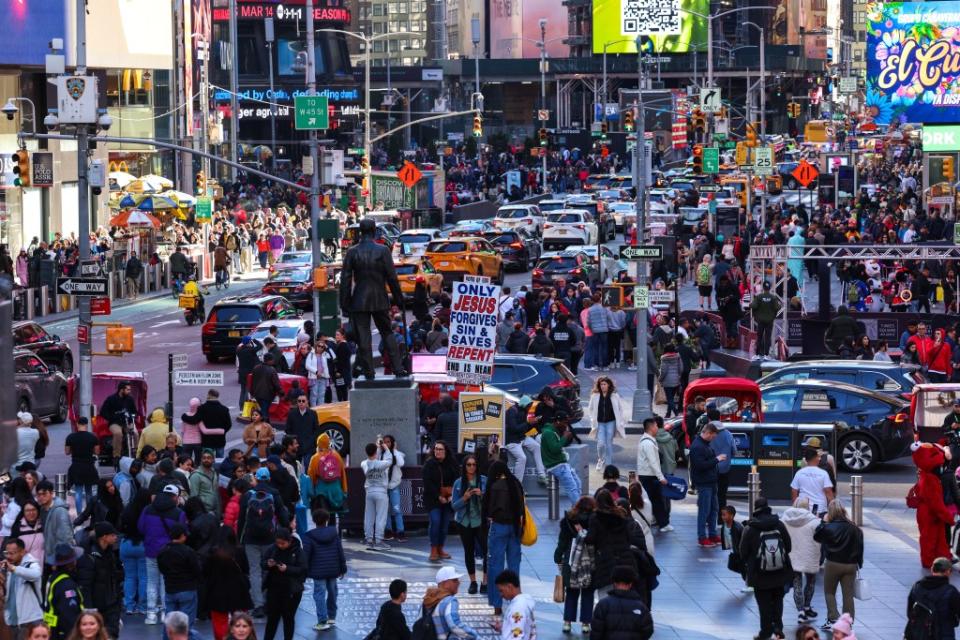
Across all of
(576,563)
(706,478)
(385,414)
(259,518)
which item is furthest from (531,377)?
(576,563)

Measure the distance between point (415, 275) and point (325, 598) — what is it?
29658 mm

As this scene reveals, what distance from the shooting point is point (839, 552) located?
1738 centimetres

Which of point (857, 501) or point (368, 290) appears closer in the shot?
point (857, 501)

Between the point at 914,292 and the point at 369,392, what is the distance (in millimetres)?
22984

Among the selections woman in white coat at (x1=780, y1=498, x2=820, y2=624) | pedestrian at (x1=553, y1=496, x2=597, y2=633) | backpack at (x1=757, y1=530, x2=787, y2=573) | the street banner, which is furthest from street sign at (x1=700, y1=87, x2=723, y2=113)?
backpack at (x1=757, y1=530, x2=787, y2=573)

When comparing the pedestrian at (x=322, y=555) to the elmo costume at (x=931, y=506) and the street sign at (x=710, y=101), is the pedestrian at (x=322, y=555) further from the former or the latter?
the street sign at (x=710, y=101)

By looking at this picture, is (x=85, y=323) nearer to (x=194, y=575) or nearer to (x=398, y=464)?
(x=398, y=464)

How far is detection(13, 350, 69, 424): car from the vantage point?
30.1 meters

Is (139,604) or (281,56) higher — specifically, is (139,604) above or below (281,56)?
below

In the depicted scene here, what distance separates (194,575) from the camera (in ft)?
53.8

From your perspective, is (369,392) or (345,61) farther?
(345,61)

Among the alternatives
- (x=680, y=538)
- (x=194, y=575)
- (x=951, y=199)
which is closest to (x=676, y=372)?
(x=680, y=538)

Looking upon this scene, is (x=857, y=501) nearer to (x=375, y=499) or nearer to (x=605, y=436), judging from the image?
(x=605, y=436)

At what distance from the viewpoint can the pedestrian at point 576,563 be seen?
16719 mm
